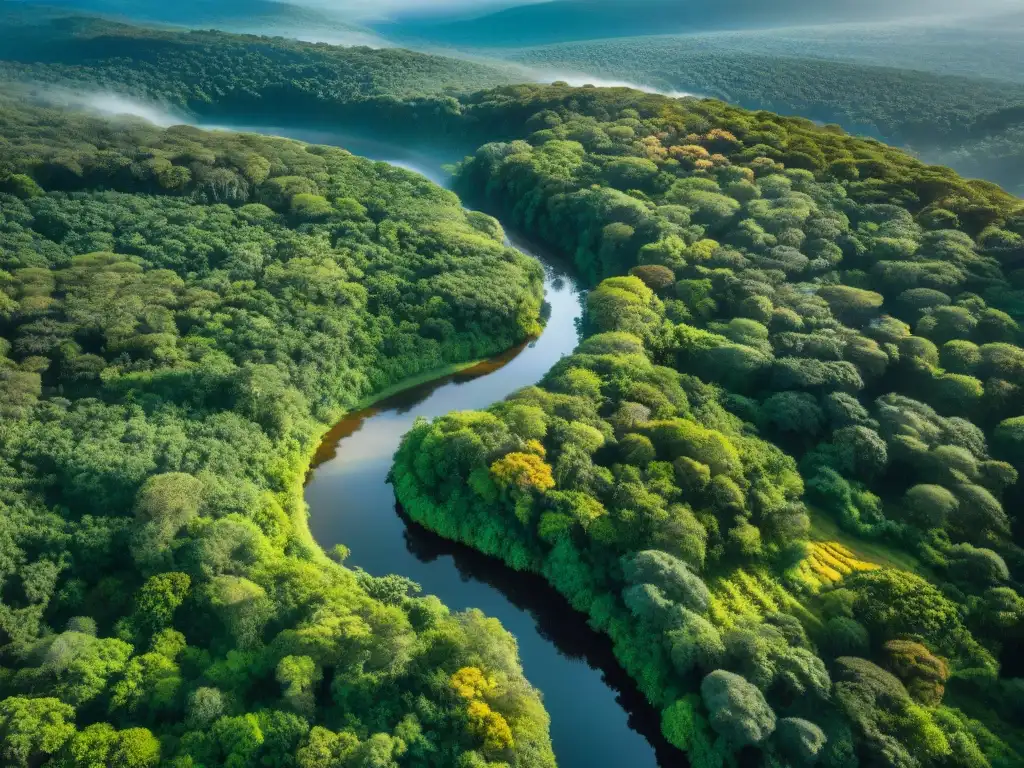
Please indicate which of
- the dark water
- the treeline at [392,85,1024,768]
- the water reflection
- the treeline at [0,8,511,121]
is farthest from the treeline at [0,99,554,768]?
the treeline at [0,8,511,121]

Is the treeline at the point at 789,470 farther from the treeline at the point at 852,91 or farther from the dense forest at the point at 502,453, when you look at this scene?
the treeline at the point at 852,91

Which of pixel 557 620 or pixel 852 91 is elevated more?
pixel 852 91

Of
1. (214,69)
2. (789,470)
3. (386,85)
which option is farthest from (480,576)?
(214,69)

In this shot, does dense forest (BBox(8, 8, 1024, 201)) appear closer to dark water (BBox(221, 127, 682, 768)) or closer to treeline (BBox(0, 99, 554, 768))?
treeline (BBox(0, 99, 554, 768))

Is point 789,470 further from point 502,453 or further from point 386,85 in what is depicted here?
point 386,85

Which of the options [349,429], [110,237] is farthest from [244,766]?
[110,237]

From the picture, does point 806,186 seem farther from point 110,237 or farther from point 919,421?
point 110,237
